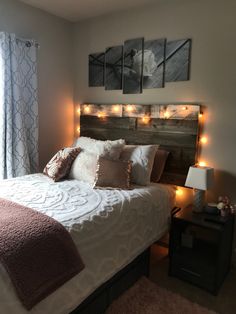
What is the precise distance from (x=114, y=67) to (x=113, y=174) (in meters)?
1.39

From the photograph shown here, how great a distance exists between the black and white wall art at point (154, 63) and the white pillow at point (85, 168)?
1.01 m

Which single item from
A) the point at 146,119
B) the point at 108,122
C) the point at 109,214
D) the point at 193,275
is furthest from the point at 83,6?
the point at 193,275

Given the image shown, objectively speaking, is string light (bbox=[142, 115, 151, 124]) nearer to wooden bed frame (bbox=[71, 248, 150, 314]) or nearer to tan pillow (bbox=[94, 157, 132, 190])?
tan pillow (bbox=[94, 157, 132, 190])

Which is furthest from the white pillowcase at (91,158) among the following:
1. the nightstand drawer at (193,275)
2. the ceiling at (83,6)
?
the ceiling at (83,6)

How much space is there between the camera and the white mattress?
1433 millimetres

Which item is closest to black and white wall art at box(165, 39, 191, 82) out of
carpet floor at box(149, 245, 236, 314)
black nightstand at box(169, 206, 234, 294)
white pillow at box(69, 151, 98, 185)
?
white pillow at box(69, 151, 98, 185)

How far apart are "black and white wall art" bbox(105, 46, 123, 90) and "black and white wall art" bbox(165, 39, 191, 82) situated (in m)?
0.58

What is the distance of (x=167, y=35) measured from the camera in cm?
266

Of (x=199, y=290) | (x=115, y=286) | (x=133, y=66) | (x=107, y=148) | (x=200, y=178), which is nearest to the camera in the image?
(x=115, y=286)

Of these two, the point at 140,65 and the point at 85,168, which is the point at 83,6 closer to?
the point at 140,65

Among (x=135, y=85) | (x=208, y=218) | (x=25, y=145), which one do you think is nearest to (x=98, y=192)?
(x=208, y=218)

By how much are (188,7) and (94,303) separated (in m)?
2.64

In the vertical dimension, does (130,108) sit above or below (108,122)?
above

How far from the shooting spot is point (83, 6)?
9.29 feet
